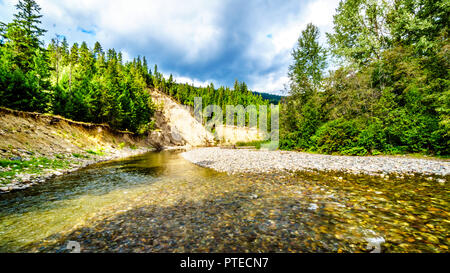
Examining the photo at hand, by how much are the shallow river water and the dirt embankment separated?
2728 mm

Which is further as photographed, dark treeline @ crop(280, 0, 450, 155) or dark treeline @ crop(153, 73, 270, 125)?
dark treeline @ crop(153, 73, 270, 125)

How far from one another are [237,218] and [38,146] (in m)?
20.4

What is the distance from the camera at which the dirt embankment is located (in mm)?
9564

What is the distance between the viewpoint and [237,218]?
16.1 feet

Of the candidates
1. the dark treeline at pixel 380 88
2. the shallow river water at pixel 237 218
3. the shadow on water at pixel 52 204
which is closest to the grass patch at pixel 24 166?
the shadow on water at pixel 52 204

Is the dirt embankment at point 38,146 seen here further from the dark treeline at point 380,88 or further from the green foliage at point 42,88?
the dark treeline at point 380,88

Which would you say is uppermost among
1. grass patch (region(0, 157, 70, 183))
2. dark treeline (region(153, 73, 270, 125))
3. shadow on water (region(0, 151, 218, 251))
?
dark treeline (region(153, 73, 270, 125))

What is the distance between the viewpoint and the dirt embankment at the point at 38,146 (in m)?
9.56

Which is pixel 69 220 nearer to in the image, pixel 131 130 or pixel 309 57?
pixel 309 57

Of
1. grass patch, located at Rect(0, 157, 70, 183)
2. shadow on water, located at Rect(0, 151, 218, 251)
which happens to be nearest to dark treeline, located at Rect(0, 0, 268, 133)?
grass patch, located at Rect(0, 157, 70, 183)

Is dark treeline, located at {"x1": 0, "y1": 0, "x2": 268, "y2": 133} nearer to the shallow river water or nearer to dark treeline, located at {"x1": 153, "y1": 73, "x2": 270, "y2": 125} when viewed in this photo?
the shallow river water

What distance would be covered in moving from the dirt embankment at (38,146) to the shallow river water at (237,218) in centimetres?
273

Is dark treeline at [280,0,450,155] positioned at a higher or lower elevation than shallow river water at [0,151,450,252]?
higher
